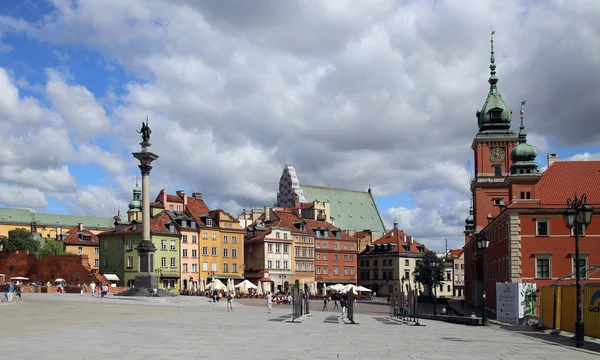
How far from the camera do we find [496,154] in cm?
9588

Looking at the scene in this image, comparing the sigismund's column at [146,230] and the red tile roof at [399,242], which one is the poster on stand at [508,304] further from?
the red tile roof at [399,242]

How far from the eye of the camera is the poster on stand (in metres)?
46.2

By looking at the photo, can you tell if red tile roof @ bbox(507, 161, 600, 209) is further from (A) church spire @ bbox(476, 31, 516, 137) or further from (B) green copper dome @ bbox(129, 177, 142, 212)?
(B) green copper dome @ bbox(129, 177, 142, 212)

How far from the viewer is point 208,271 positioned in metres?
113

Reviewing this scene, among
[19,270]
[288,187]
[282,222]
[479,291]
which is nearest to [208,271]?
[282,222]

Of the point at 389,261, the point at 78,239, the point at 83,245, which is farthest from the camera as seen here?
the point at 389,261

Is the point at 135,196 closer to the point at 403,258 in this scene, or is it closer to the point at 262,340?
the point at 403,258

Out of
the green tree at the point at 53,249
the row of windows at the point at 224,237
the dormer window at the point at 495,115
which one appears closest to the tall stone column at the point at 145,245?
the row of windows at the point at 224,237

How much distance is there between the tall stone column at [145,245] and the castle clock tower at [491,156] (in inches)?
1726

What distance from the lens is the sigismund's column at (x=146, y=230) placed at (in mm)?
67938

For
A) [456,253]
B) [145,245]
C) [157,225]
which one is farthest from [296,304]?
[456,253]

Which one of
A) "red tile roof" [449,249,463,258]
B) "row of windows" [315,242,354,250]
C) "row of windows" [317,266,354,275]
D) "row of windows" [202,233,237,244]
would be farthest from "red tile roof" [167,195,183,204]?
"red tile roof" [449,249,463,258]

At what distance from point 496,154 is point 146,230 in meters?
49.6

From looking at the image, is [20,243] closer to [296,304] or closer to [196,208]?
[196,208]
